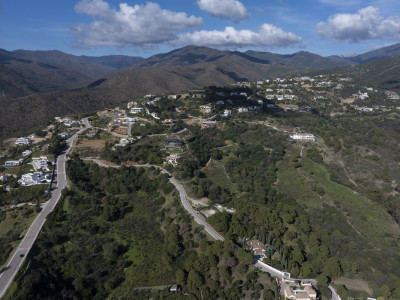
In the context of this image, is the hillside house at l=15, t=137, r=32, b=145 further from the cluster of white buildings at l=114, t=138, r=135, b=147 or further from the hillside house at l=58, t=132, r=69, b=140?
the cluster of white buildings at l=114, t=138, r=135, b=147

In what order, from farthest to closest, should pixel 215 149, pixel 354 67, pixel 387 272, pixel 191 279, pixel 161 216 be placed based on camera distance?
pixel 354 67
pixel 215 149
pixel 161 216
pixel 387 272
pixel 191 279

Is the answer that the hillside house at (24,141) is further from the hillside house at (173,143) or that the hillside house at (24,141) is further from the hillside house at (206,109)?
the hillside house at (206,109)

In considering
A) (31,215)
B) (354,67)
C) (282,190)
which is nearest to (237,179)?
(282,190)

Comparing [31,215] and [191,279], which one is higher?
[31,215]

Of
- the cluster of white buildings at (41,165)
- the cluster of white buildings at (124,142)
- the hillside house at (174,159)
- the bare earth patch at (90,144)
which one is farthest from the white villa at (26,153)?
the hillside house at (174,159)

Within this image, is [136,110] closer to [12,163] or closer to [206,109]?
[206,109]

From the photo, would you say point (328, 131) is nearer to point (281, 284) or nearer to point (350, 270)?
point (350, 270)
